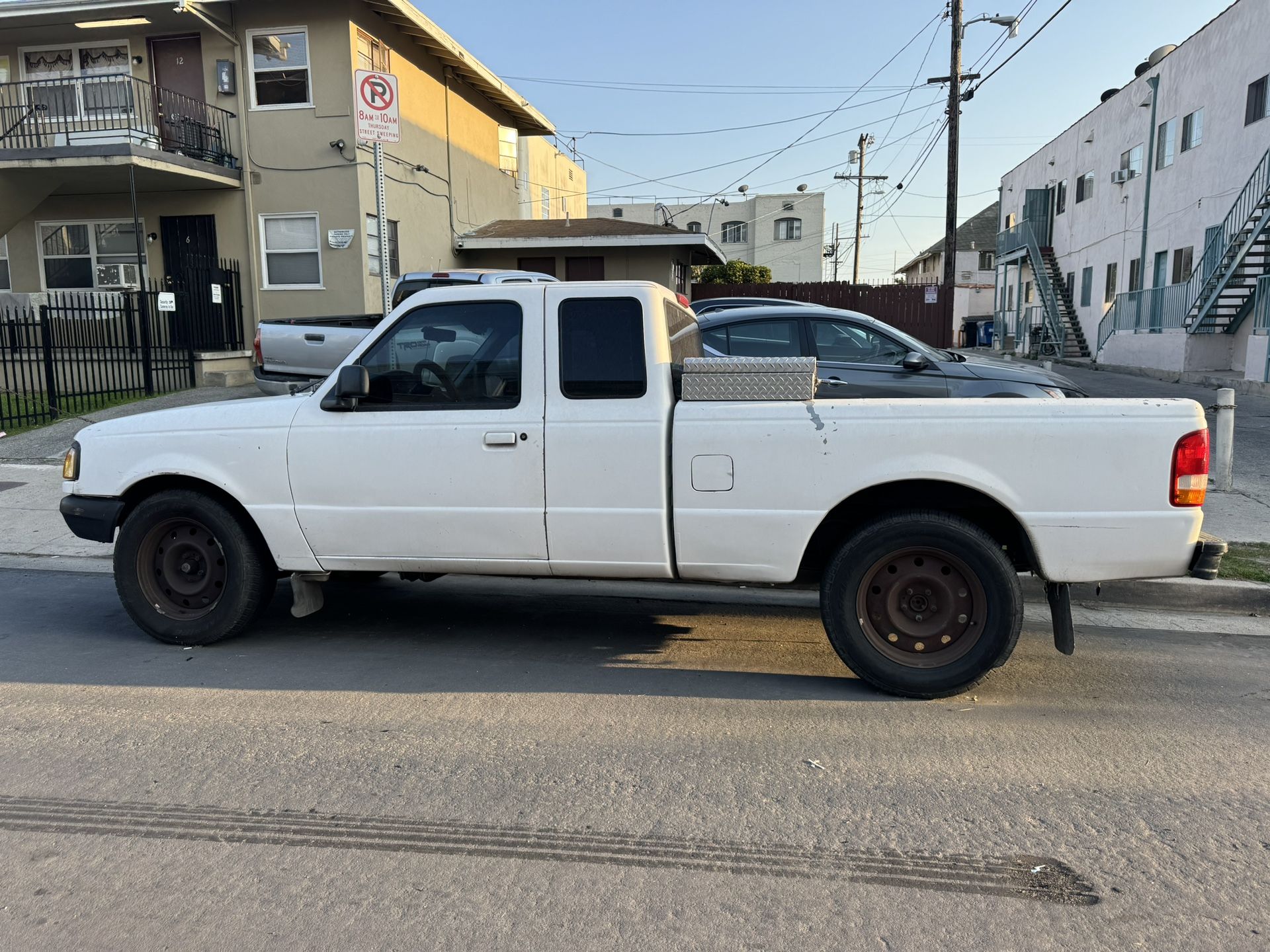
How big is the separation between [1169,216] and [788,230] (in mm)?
36099

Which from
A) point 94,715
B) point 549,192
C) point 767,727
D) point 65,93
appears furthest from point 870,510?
point 549,192

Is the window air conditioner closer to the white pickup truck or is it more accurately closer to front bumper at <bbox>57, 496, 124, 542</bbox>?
front bumper at <bbox>57, 496, 124, 542</bbox>

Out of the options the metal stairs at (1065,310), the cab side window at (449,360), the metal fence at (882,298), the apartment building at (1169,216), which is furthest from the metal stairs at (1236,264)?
the cab side window at (449,360)

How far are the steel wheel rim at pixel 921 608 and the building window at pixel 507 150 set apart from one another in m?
23.3

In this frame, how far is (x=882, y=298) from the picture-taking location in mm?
28781

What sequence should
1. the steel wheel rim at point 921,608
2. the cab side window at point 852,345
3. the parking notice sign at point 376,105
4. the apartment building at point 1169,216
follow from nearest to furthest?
the steel wheel rim at point 921,608 → the parking notice sign at point 376,105 → the cab side window at point 852,345 → the apartment building at point 1169,216

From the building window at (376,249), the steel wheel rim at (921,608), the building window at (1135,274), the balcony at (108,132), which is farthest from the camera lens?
the building window at (1135,274)

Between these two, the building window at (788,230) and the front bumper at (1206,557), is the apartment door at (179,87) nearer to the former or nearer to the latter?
the front bumper at (1206,557)

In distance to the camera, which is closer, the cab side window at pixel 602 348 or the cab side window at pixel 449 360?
the cab side window at pixel 602 348

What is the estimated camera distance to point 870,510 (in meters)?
4.60

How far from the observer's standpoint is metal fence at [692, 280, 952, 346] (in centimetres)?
2778

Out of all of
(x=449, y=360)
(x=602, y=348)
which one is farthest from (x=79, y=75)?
(x=602, y=348)

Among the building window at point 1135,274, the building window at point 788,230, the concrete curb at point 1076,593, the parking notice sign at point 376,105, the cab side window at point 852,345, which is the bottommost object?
the concrete curb at point 1076,593

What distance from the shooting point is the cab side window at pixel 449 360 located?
4.85 m
